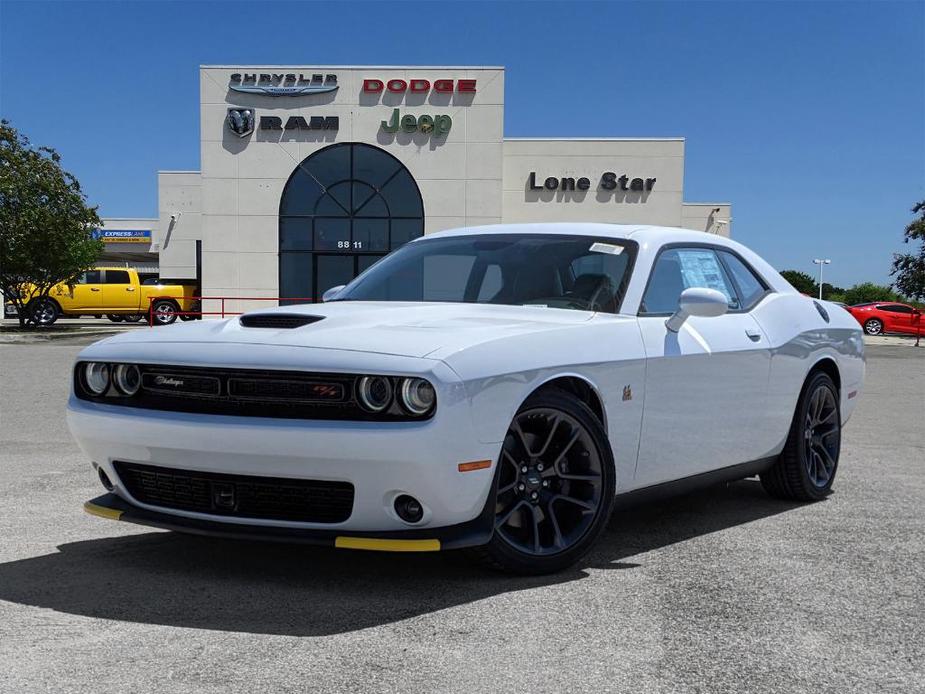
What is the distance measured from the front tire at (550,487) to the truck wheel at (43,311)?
32504 mm

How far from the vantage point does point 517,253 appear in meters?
5.02

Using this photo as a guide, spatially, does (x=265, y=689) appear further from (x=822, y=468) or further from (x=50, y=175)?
(x=50, y=175)

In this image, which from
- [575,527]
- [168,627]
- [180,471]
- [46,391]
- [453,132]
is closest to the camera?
[168,627]

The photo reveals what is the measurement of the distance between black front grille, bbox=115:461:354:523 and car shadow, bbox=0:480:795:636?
300mm

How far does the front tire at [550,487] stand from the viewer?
3.94 m

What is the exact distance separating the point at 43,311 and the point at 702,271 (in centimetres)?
3215

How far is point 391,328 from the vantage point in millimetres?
3902

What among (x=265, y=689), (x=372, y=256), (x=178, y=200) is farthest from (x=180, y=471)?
(x=178, y=200)

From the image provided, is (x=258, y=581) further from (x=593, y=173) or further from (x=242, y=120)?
(x=593, y=173)

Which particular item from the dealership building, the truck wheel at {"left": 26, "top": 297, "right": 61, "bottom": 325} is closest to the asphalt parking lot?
the dealership building

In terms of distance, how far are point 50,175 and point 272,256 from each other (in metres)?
7.34

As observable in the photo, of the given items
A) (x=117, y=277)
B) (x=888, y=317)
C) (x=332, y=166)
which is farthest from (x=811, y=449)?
(x=888, y=317)

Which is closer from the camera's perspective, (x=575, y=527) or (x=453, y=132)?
(x=575, y=527)

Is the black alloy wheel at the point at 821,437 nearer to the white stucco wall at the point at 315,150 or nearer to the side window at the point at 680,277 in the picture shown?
the side window at the point at 680,277
